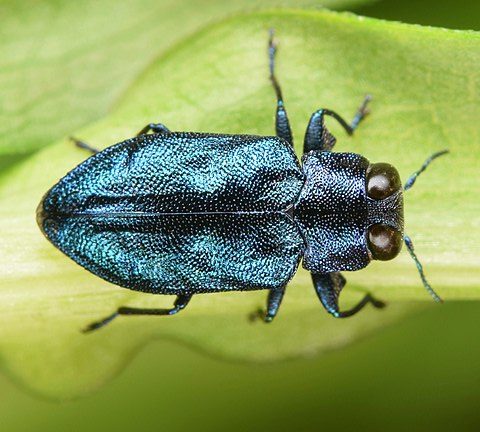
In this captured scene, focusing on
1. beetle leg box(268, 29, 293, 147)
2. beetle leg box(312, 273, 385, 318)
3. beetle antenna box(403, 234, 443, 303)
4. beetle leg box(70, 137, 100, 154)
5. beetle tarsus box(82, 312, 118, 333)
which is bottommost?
beetle tarsus box(82, 312, 118, 333)

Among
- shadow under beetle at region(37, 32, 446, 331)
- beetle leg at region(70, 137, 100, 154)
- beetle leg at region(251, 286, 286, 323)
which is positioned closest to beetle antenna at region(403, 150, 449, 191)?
shadow under beetle at region(37, 32, 446, 331)

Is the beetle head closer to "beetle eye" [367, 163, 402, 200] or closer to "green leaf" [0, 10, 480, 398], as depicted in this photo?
"beetle eye" [367, 163, 402, 200]

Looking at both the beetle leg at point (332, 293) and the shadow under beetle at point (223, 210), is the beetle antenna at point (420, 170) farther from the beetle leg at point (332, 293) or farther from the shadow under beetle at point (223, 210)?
the beetle leg at point (332, 293)

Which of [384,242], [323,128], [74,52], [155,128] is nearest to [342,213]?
[384,242]

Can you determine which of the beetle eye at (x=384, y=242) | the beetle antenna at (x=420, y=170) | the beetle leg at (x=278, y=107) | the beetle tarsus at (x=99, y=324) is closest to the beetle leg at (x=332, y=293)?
the beetle eye at (x=384, y=242)

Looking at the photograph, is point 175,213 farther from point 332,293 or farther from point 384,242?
point 384,242

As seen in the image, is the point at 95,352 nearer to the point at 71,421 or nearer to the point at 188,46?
the point at 71,421
